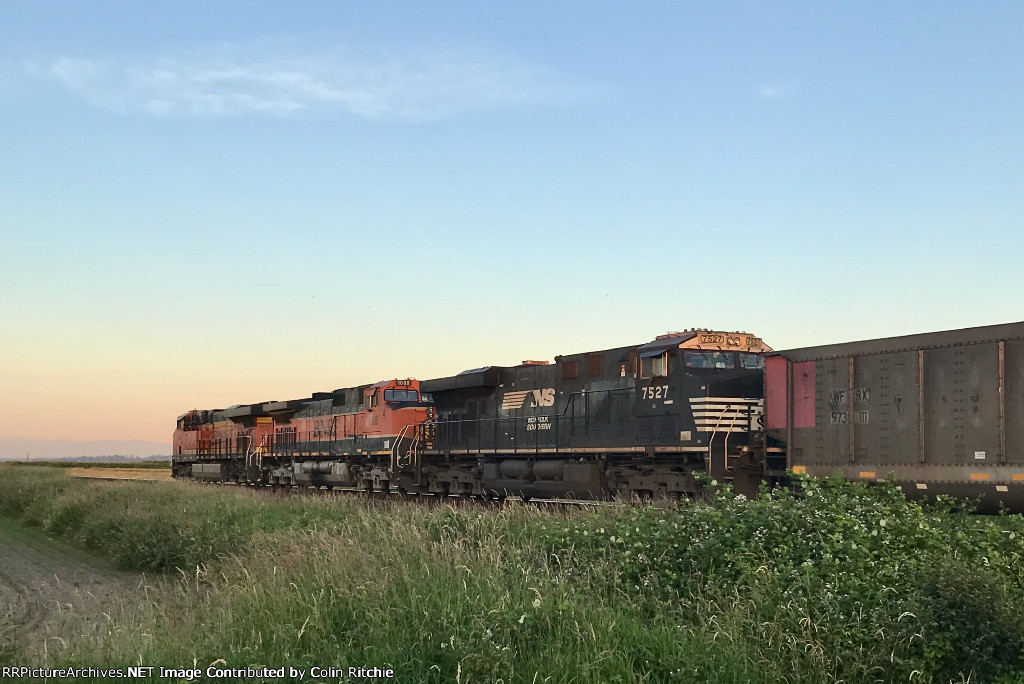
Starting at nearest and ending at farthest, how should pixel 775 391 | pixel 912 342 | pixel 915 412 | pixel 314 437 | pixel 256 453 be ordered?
pixel 915 412
pixel 912 342
pixel 775 391
pixel 314 437
pixel 256 453

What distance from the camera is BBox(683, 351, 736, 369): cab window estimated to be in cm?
1805

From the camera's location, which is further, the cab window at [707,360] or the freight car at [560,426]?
the cab window at [707,360]

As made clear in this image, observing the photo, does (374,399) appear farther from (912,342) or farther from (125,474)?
(125,474)

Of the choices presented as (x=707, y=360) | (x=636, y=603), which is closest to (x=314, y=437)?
(x=707, y=360)

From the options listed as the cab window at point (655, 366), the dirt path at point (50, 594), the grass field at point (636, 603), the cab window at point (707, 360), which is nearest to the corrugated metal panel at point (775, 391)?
the cab window at point (707, 360)

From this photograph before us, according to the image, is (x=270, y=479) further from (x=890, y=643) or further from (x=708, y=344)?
(x=890, y=643)

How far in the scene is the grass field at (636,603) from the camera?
23.5 ft

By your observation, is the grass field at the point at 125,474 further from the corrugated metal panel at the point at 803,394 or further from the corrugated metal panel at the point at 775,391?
the corrugated metal panel at the point at 803,394

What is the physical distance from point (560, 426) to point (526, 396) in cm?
197

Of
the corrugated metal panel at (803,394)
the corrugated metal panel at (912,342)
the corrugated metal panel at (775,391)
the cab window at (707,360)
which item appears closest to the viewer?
the corrugated metal panel at (912,342)

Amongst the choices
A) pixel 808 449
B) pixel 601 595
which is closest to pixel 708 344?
pixel 808 449

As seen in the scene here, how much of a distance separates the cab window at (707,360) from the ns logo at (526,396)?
4.78 meters

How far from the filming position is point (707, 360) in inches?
714

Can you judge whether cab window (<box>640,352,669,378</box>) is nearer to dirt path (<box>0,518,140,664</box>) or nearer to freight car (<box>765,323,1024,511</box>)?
freight car (<box>765,323,1024,511</box>)
